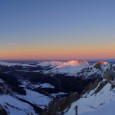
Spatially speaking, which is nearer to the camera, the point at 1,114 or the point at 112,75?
the point at 112,75

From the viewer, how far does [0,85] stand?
619ft

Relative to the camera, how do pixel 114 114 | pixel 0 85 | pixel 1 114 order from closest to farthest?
pixel 114 114 < pixel 1 114 < pixel 0 85

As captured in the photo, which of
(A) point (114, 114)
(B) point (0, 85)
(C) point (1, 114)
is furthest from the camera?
(B) point (0, 85)

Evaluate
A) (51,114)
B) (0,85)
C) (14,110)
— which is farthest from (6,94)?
(51,114)

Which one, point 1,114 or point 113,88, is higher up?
point 113,88

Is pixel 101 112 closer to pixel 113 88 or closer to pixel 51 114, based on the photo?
pixel 113 88

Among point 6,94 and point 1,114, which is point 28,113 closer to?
point 1,114

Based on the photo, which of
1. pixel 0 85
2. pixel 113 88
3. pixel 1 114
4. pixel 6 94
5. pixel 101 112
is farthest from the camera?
pixel 0 85

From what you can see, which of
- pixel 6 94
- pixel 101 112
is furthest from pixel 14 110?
pixel 101 112

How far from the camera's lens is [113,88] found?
7106 cm

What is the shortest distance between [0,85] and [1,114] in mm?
76237

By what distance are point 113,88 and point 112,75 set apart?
1891cm

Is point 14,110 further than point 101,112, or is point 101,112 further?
point 14,110

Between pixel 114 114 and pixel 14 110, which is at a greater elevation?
pixel 114 114
